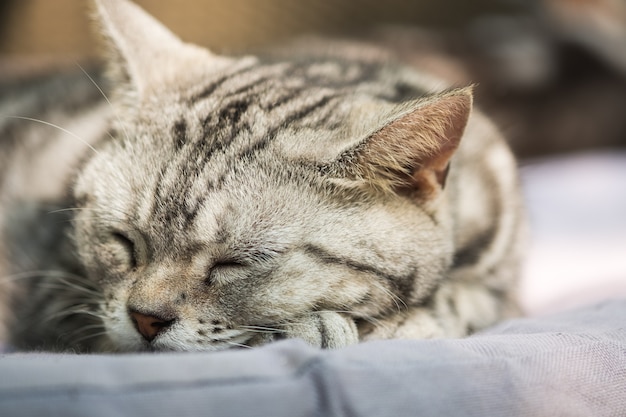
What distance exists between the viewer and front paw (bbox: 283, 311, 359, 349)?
943 mm

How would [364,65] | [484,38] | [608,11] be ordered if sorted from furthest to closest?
[608,11] → [484,38] → [364,65]

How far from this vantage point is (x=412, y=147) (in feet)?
3.14

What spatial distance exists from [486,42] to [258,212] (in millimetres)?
2189

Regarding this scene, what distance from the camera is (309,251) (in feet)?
3.14

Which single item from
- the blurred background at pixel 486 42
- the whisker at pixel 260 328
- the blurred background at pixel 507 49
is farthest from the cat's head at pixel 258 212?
the blurred background at pixel 486 42

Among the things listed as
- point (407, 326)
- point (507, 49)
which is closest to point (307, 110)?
point (407, 326)

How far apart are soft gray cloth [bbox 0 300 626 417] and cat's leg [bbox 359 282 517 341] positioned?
17 cm

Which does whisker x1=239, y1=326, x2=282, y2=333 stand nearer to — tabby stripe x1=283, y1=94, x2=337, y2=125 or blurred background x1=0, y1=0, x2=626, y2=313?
tabby stripe x1=283, y1=94, x2=337, y2=125

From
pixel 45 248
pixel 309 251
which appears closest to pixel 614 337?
pixel 309 251

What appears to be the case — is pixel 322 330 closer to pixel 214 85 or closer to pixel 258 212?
pixel 258 212

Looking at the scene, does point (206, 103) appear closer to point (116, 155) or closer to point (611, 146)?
point (116, 155)

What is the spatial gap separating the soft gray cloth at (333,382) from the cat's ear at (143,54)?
1.85 ft

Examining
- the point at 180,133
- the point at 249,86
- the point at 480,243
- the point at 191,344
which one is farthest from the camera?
the point at 480,243

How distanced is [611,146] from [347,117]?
7.44ft
